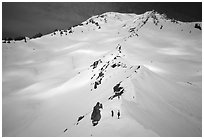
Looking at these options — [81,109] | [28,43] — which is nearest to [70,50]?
[28,43]

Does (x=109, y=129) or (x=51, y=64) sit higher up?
(x=109, y=129)

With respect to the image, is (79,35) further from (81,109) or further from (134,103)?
(134,103)

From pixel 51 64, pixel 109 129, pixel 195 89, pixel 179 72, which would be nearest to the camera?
pixel 109 129

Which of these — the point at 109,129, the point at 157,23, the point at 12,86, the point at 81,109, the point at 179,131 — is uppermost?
the point at 157,23

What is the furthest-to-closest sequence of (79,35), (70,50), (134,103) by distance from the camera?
(79,35)
(70,50)
(134,103)

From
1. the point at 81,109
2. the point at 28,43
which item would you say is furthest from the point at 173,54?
the point at 28,43

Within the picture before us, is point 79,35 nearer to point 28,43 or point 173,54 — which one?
point 28,43

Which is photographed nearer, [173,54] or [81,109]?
[81,109]
